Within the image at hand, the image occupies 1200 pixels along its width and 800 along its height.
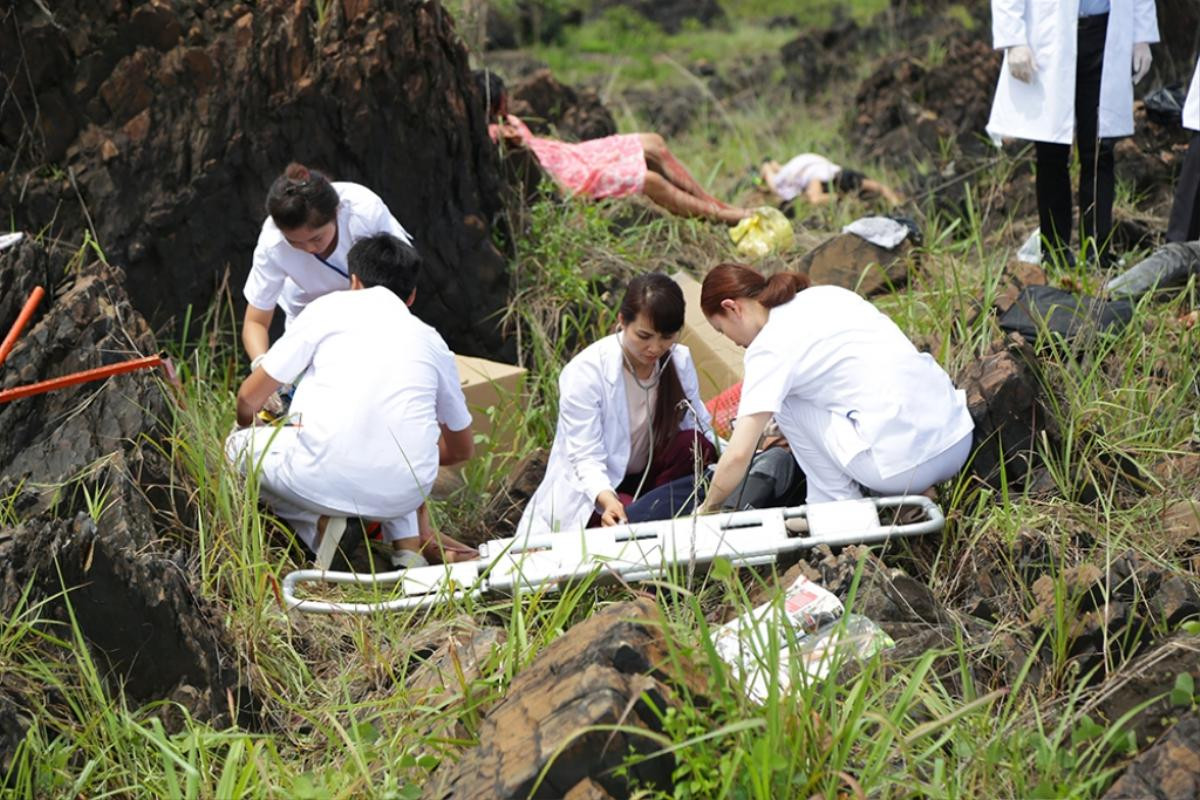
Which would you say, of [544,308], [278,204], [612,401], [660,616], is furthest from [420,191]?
[660,616]

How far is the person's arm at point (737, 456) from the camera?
3.90 meters

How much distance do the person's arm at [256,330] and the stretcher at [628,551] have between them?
1.36m

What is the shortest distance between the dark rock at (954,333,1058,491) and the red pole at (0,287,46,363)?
273 cm

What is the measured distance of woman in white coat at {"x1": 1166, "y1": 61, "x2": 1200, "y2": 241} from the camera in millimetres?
5402

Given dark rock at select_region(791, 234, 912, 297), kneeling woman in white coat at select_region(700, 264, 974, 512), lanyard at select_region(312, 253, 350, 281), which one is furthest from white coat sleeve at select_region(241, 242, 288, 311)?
dark rock at select_region(791, 234, 912, 297)

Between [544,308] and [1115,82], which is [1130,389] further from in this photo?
[544,308]

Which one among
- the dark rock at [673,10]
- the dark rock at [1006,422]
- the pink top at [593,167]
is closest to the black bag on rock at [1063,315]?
the dark rock at [1006,422]

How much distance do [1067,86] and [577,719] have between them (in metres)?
3.78

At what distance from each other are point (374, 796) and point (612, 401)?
6.27 feet

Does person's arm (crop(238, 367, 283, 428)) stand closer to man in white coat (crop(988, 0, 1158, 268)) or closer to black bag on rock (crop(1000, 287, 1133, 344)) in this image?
black bag on rock (crop(1000, 287, 1133, 344))

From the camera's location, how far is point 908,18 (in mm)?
12688

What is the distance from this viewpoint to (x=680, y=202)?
677 centimetres

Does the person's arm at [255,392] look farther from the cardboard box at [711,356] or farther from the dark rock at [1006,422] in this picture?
the dark rock at [1006,422]

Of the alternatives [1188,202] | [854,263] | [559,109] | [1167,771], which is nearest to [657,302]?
[854,263]
